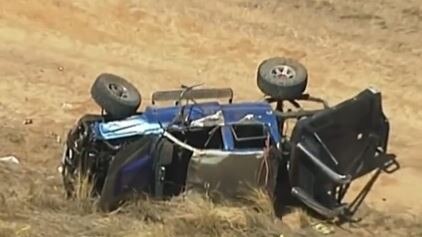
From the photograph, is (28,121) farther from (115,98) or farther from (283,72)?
(283,72)

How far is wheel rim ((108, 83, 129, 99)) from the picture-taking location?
11219 millimetres

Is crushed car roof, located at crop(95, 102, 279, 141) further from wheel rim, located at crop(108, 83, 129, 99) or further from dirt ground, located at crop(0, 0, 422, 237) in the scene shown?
dirt ground, located at crop(0, 0, 422, 237)

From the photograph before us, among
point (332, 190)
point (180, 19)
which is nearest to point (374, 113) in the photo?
point (332, 190)

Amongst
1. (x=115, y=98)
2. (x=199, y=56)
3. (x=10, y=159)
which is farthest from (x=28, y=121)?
(x=199, y=56)

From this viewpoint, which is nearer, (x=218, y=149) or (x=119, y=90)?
(x=218, y=149)

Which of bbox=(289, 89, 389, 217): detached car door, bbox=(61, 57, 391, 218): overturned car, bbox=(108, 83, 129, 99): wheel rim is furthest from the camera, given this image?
bbox=(108, 83, 129, 99): wheel rim

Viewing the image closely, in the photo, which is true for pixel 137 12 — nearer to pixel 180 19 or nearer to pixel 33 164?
pixel 180 19

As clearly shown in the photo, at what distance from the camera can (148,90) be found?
46.0ft

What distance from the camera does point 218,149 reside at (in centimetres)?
1063

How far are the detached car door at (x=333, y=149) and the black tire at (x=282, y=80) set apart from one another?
742 mm

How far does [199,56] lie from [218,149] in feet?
14.5

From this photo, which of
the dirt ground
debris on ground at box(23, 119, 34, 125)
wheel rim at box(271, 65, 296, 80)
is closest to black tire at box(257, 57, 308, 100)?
wheel rim at box(271, 65, 296, 80)

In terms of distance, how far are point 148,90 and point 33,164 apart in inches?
95.8

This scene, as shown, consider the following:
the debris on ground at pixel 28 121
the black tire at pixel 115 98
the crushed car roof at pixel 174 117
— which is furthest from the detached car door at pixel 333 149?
the debris on ground at pixel 28 121
